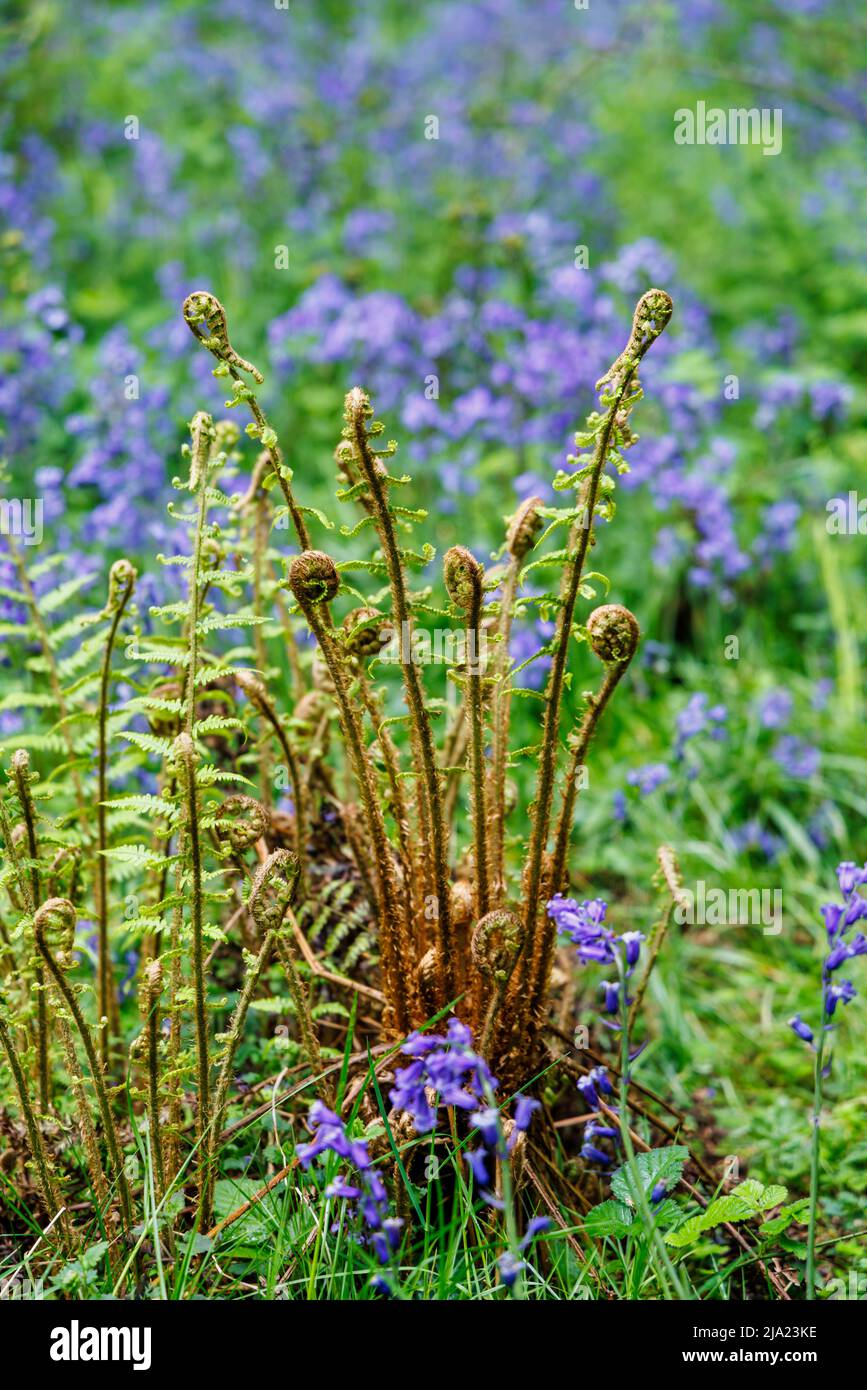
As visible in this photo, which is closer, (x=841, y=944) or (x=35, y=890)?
(x=841, y=944)

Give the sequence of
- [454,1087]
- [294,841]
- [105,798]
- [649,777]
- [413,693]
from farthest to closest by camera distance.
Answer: [649,777]
[294,841]
[105,798]
[413,693]
[454,1087]

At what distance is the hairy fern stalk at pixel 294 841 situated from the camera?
6.15ft

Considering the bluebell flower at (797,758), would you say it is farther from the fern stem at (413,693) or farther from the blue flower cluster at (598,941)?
the blue flower cluster at (598,941)

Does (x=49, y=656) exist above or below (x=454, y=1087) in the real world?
above

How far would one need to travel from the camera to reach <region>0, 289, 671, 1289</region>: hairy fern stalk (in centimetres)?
187

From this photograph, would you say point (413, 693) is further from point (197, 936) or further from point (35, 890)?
point (35, 890)

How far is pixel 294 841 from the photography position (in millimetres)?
2469

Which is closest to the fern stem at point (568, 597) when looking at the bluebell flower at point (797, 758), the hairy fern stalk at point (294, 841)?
the hairy fern stalk at point (294, 841)

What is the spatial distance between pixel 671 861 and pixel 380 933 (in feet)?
1.64

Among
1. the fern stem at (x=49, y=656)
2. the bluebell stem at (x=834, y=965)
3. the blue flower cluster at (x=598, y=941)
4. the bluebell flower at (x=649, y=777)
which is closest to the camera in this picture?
the blue flower cluster at (x=598, y=941)

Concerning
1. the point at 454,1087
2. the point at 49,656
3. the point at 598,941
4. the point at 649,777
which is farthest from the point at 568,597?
the point at 649,777

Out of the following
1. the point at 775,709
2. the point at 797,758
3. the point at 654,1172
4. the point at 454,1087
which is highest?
the point at 775,709
